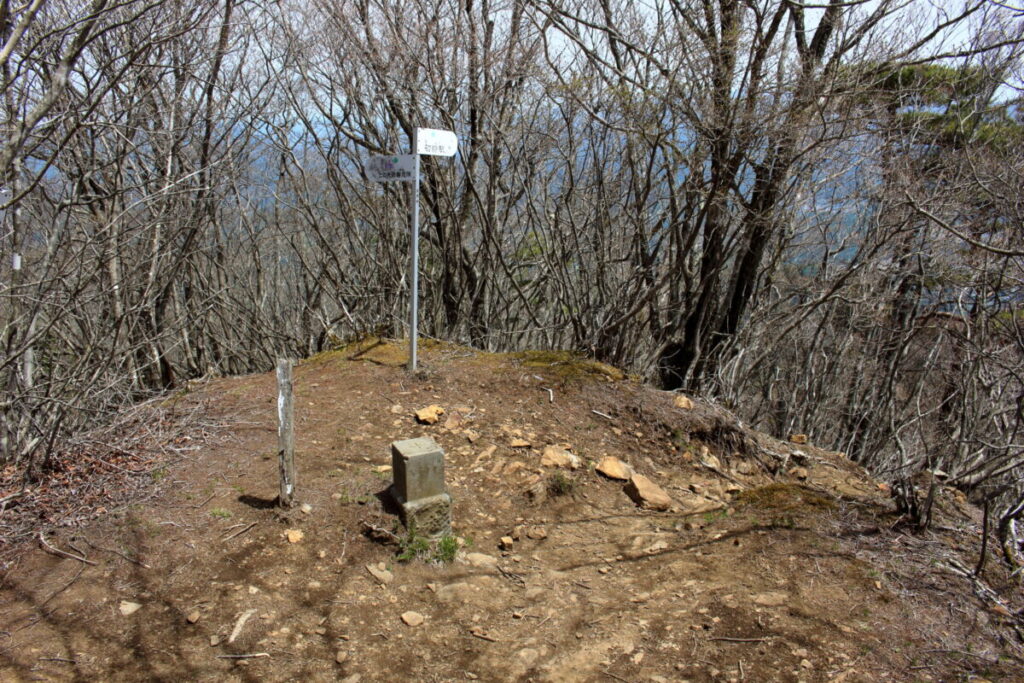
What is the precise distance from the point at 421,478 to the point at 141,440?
6.11 ft

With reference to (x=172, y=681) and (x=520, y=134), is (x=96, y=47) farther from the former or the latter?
(x=172, y=681)

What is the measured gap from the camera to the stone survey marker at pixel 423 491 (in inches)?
119

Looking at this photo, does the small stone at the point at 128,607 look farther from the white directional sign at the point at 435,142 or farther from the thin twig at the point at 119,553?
the white directional sign at the point at 435,142

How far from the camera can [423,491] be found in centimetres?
306

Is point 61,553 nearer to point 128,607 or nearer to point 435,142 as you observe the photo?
point 128,607

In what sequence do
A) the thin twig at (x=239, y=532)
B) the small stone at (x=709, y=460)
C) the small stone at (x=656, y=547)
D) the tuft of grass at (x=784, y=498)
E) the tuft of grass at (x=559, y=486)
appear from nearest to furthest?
the thin twig at (x=239, y=532)
the small stone at (x=656, y=547)
the tuft of grass at (x=784, y=498)
the tuft of grass at (x=559, y=486)
the small stone at (x=709, y=460)

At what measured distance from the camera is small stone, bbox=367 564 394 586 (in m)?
2.80

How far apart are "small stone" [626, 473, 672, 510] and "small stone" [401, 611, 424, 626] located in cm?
167

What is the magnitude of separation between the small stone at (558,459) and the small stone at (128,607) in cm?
232

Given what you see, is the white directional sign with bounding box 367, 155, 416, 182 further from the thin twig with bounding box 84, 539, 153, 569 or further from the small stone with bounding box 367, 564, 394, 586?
the thin twig with bounding box 84, 539, 153, 569

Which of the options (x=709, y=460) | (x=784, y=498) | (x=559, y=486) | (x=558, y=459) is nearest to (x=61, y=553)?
(x=559, y=486)

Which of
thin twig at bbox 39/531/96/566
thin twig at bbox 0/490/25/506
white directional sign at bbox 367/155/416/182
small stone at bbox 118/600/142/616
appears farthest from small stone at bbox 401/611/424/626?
white directional sign at bbox 367/155/416/182

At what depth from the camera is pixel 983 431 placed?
6.77 metres

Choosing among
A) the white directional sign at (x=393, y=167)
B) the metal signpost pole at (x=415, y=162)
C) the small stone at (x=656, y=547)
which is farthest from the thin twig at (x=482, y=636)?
the white directional sign at (x=393, y=167)
